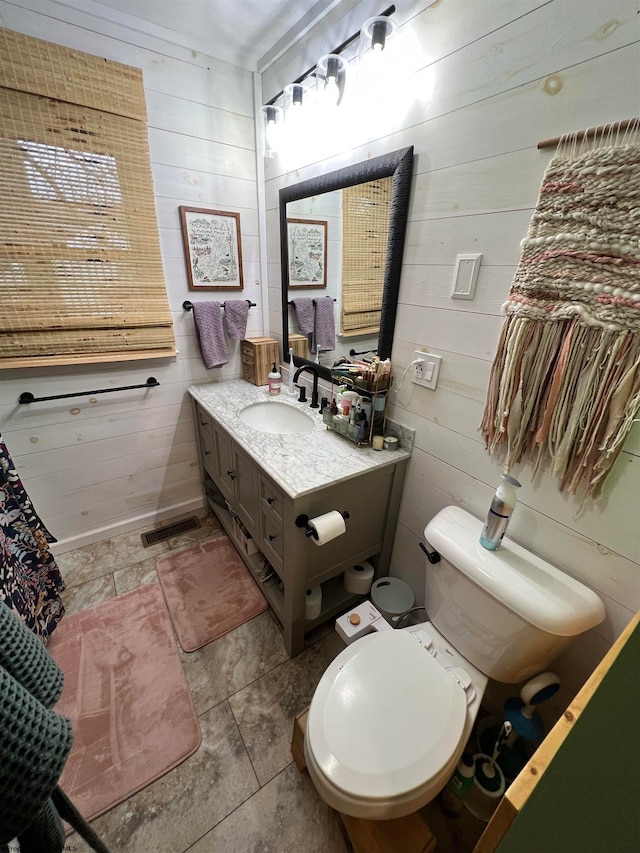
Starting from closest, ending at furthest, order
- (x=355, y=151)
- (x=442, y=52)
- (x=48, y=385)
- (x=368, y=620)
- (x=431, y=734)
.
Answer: (x=431, y=734) < (x=442, y=52) < (x=368, y=620) < (x=355, y=151) < (x=48, y=385)

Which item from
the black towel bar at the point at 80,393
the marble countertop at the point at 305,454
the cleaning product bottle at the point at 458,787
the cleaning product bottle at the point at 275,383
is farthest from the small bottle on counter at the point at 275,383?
the cleaning product bottle at the point at 458,787

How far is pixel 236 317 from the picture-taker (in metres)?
1.88

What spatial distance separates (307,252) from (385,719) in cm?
175

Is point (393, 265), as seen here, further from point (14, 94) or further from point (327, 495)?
point (14, 94)

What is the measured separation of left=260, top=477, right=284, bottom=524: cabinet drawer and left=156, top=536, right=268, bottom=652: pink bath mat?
64 cm

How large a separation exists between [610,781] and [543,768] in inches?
2.5

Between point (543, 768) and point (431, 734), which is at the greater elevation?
point (543, 768)

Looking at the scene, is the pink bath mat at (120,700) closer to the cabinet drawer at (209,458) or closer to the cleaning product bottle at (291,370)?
the cabinet drawer at (209,458)

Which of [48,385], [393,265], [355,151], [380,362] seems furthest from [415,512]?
[48,385]

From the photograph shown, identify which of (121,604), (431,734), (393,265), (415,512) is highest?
(393,265)

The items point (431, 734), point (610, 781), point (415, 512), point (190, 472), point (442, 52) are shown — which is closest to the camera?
point (610, 781)

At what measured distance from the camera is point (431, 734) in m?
0.81

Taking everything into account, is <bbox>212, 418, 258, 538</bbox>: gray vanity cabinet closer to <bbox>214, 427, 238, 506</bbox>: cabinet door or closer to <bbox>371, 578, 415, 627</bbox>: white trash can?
<bbox>214, 427, 238, 506</bbox>: cabinet door

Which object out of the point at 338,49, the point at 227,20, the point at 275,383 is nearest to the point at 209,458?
the point at 275,383
